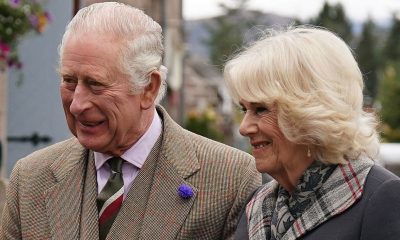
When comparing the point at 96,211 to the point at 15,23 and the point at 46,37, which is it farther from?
the point at 46,37

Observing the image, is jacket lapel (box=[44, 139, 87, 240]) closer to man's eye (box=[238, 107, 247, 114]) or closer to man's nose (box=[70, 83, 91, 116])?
man's nose (box=[70, 83, 91, 116])

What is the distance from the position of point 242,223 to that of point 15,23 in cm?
416

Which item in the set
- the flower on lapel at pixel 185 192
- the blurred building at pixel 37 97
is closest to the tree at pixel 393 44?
the blurred building at pixel 37 97

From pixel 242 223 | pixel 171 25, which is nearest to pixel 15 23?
pixel 242 223

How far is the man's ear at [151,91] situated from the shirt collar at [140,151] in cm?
12

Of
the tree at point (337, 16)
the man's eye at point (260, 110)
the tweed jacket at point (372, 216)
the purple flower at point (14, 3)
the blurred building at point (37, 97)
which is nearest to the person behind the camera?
the tweed jacket at point (372, 216)

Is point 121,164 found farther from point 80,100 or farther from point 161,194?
point 80,100

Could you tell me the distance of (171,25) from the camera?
32.0 meters

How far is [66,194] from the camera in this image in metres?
3.79

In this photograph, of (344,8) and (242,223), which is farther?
(344,8)

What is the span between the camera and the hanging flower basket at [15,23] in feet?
23.9

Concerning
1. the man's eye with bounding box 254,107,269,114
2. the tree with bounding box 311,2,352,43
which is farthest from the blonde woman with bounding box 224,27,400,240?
the tree with bounding box 311,2,352,43

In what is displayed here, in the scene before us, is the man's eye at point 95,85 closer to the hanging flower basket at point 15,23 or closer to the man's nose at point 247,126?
the man's nose at point 247,126

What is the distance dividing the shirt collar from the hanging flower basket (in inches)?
144
